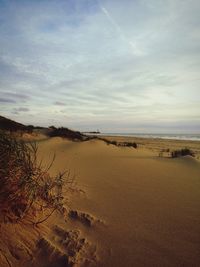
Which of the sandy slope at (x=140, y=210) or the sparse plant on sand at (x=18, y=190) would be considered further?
the sparse plant on sand at (x=18, y=190)

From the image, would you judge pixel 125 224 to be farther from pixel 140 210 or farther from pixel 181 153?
pixel 181 153

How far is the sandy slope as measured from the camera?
170 cm

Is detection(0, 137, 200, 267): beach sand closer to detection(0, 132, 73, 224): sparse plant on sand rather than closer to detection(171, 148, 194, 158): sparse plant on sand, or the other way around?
detection(0, 132, 73, 224): sparse plant on sand

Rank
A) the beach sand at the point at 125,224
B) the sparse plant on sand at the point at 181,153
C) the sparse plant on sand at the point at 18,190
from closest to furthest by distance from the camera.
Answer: the beach sand at the point at 125,224 < the sparse plant on sand at the point at 18,190 < the sparse plant on sand at the point at 181,153

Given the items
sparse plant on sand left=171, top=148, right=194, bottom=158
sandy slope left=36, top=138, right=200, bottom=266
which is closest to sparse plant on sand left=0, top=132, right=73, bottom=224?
sandy slope left=36, top=138, right=200, bottom=266

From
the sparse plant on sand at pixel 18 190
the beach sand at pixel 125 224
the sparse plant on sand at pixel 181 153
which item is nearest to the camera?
the beach sand at pixel 125 224

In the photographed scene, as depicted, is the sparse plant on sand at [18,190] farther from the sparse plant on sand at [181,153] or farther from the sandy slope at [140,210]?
the sparse plant on sand at [181,153]

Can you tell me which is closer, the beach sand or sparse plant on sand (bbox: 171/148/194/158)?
the beach sand

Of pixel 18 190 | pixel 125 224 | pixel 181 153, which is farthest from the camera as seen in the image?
pixel 181 153

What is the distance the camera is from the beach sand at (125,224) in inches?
64.7

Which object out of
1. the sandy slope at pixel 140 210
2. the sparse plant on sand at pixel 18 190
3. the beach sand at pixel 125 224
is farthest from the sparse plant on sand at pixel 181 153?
the sparse plant on sand at pixel 18 190

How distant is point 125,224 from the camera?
2.10 m

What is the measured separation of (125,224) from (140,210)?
0.32m

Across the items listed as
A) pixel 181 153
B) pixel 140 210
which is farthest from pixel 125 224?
pixel 181 153
